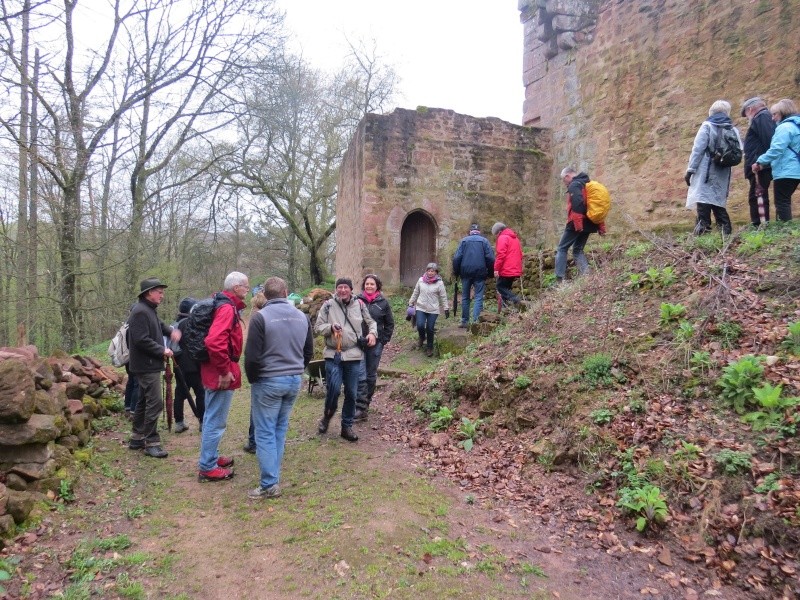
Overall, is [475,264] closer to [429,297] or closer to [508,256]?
[508,256]

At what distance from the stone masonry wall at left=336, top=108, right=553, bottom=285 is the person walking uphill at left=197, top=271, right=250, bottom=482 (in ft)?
25.6

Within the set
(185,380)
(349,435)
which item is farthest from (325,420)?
(185,380)

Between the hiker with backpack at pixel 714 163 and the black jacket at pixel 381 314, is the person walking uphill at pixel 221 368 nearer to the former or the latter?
the black jacket at pixel 381 314

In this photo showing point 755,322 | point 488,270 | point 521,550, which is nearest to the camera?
point 521,550

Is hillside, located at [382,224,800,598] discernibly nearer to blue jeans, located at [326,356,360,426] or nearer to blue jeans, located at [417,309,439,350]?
blue jeans, located at [326,356,360,426]

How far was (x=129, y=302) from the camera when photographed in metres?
14.4

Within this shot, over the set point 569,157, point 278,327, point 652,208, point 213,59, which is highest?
point 213,59

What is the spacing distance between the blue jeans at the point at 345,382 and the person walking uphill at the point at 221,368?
116cm

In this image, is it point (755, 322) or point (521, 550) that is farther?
point (755, 322)

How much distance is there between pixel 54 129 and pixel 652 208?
1264cm

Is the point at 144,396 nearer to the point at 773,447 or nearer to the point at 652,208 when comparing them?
the point at 773,447

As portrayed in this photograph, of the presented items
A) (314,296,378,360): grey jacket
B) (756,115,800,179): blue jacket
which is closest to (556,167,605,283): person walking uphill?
(756,115,800,179): blue jacket

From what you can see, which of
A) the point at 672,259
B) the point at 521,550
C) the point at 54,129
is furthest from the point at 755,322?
the point at 54,129

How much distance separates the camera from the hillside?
3184 millimetres
